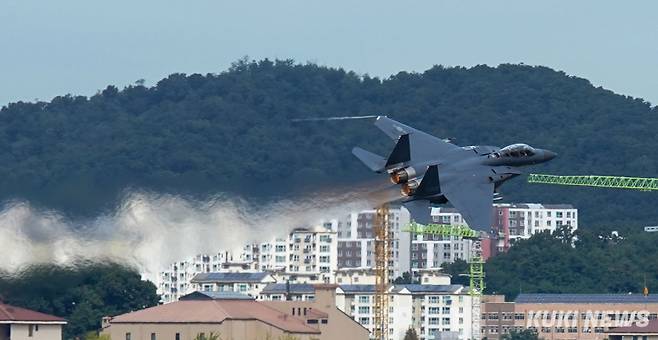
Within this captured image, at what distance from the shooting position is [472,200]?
77938 mm

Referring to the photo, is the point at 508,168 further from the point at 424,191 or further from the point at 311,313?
the point at 311,313

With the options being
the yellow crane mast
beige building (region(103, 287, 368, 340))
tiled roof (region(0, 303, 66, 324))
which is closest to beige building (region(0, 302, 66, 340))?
tiled roof (region(0, 303, 66, 324))

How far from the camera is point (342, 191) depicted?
8525 cm

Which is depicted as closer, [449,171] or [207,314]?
[449,171]

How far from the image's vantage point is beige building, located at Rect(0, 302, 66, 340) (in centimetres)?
12669

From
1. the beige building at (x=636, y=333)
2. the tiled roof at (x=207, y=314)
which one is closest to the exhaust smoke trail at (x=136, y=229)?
the tiled roof at (x=207, y=314)

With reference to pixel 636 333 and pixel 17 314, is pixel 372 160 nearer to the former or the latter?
pixel 17 314

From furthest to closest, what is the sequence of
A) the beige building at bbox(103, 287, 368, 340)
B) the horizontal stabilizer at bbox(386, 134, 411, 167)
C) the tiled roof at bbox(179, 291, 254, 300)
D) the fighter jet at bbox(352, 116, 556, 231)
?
the tiled roof at bbox(179, 291, 254, 300), the beige building at bbox(103, 287, 368, 340), the horizontal stabilizer at bbox(386, 134, 411, 167), the fighter jet at bbox(352, 116, 556, 231)

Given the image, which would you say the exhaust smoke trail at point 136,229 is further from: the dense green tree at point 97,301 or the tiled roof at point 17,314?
the tiled roof at point 17,314

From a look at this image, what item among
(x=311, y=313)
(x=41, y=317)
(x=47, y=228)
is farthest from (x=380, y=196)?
(x=311, y=313)

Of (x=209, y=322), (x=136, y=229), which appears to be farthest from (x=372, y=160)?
(x=209, y=322)

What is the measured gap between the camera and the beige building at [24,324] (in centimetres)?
12669

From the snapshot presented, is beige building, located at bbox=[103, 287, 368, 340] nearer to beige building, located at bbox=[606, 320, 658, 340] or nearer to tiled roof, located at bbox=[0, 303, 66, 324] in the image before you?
tiled roof, located at bbox=[0, 303, 66, 324]

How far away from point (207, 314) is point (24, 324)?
23.6 metres
